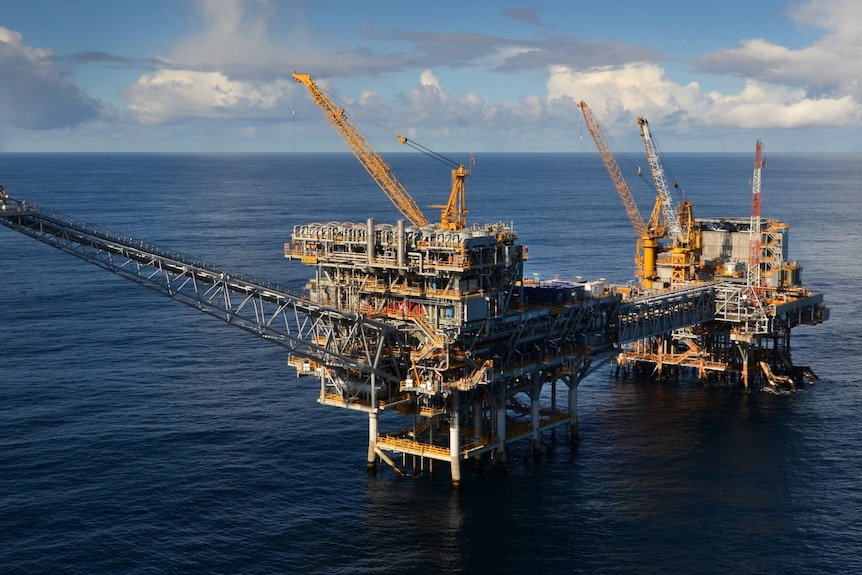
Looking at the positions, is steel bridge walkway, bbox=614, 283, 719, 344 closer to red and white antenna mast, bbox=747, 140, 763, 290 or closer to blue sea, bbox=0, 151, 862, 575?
red and white antenna mast, bbox=747, 140, 763, 290

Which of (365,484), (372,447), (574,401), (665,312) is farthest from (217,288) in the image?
(665,312)

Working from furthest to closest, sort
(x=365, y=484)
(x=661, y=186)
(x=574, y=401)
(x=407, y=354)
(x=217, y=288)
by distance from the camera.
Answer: (x=661, y=186) → (x=574, y=401) → (x=217, y=288) → (x=407, y=354) → (x=365, y=484)

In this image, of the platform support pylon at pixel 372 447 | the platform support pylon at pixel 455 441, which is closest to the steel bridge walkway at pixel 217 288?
the platform support pylon at pixel 372 447

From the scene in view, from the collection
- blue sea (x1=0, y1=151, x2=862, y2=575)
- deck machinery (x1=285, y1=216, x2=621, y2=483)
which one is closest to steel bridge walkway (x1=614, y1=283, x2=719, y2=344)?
blue sea (x1=0, y1=151, x2=862, y2=575)

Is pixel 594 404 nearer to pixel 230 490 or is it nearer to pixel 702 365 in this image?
pixel 702 365

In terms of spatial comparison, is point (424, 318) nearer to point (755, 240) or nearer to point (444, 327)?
point (444, 327)
